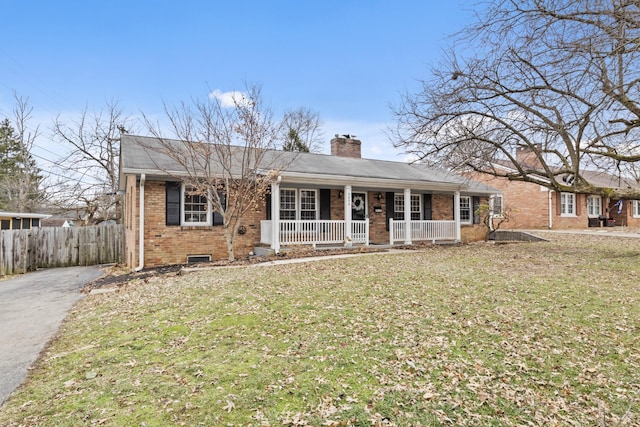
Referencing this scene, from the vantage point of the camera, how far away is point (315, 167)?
45.4ft

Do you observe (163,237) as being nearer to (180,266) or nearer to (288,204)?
(180,266)

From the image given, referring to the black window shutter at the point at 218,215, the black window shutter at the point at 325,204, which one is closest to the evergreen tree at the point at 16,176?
the black window shutter at the point at 218,215

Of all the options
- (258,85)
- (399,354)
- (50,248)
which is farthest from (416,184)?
(50,248)

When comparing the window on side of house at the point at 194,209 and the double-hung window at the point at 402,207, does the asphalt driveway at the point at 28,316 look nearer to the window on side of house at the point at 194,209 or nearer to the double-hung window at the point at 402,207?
the window on side of house at the point at 194,209

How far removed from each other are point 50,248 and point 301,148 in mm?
20309

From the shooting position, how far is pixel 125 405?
2.91 metres

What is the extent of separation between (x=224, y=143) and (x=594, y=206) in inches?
1025

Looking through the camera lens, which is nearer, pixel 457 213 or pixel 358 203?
pixel 358 203

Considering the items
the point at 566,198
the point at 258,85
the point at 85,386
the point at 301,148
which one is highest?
the point at 301,148

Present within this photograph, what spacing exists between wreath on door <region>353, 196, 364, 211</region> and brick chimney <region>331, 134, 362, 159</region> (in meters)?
3.80

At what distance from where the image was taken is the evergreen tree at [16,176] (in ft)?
78.6

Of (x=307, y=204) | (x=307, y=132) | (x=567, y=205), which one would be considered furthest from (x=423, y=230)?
(x=307, y=132)

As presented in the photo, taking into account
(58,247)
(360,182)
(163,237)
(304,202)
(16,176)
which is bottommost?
(58,247)

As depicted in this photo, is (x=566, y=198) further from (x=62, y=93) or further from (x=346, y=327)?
(x=62, y=93)
